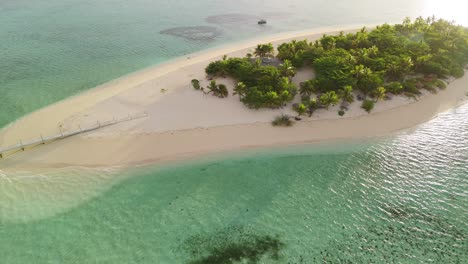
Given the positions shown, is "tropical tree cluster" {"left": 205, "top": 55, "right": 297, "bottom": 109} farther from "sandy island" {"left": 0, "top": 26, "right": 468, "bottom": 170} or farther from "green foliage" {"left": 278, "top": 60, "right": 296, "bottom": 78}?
"sandy island" {"left": 0, "top": 26, "right": 468, "bottom": 170}

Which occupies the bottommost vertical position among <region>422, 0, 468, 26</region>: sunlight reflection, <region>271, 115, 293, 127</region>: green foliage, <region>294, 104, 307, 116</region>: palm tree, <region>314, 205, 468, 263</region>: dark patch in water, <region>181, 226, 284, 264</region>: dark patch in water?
<region>314, 205, 468, 263</region>: dark patch in water

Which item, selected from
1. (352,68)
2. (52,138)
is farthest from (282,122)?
(52,138)

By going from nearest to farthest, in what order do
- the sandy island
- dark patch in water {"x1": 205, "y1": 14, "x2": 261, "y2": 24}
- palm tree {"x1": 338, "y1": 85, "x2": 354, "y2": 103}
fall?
the sandy island → palm tree {"x1": 338, "y1": 85, "x2": 354, "y2": 103} → dark patch in water {"x1": 205, "y1": 14, "x2": 261, "y2": 24}

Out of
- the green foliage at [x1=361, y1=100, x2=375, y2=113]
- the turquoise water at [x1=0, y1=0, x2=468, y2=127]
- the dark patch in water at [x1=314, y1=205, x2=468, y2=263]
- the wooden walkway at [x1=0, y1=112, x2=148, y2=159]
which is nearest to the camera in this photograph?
the dark patch in water at [x1=314, y1=205, x2=468, y2=263]

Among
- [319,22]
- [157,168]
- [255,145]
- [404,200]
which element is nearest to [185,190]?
[157,168]

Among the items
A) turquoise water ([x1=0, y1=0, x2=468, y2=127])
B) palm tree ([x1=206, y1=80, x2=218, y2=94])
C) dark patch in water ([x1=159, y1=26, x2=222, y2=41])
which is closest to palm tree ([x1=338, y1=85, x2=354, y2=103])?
palm tree ([x1=206, y1=80, x2=218, y2=94])

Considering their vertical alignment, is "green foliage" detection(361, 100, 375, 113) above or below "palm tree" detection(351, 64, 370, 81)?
below
